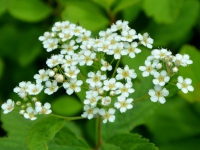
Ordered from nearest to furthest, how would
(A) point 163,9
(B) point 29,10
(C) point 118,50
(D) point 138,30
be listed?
(C) point 118,50 → (A) point 163,9 → (B) point 29,10 → (D) point 138,30

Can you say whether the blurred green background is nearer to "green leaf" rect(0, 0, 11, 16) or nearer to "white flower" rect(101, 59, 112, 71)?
"green leaf" rect(0, 0, 11, 16)

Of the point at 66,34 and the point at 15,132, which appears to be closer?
the point at 66,34

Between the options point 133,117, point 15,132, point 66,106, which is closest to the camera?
point 15,132

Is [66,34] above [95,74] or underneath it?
above

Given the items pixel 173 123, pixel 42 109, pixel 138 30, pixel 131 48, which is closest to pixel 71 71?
pixel 42 109

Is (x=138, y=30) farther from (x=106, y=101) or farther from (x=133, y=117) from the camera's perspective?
(x=106, y=101)

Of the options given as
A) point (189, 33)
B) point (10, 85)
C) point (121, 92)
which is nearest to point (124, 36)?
point (121, 92)

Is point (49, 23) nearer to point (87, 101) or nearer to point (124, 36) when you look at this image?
point (124, 36)
